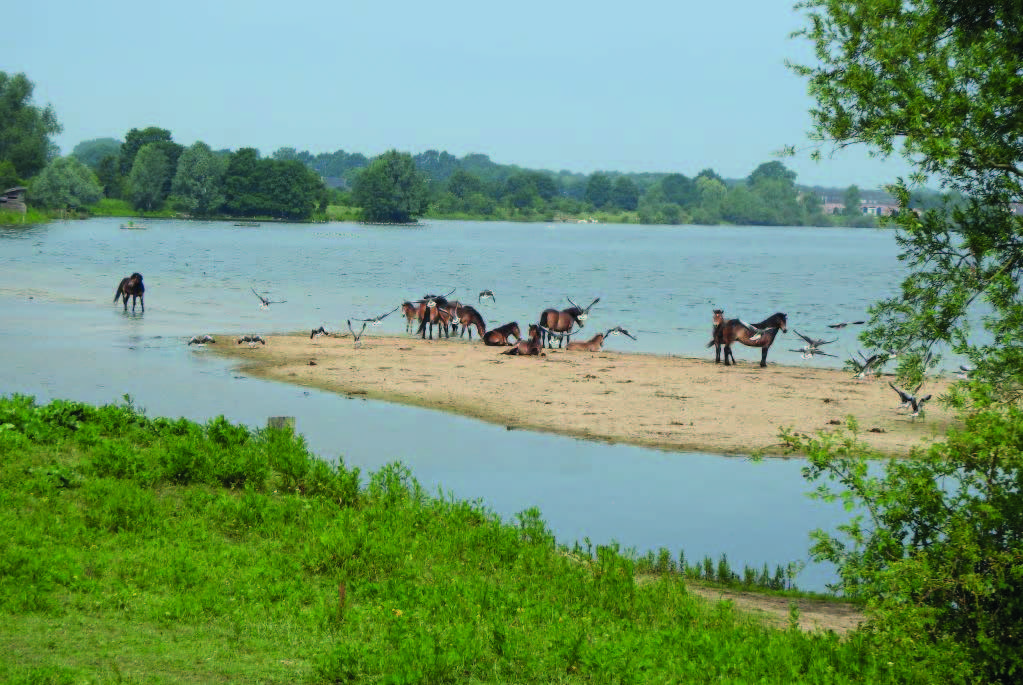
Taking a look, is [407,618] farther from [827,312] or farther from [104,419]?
[827,312]

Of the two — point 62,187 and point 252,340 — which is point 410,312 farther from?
Answer: point 62,187

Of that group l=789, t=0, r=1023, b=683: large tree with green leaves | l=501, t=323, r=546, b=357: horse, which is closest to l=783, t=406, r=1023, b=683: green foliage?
l=789, t=0, r=1023, b=683: large tree with green leaves

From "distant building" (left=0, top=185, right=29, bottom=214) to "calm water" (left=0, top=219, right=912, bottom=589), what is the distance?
3539 cm

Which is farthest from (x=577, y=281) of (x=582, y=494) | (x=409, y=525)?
(x=409, y=525)

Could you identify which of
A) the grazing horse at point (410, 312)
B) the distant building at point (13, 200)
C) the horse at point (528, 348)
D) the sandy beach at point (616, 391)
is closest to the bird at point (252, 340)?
the sandy beach at point (616, 391)

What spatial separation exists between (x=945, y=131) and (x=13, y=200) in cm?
14551

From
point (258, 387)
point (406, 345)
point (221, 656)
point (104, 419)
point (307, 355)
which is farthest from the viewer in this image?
point (406, 345)

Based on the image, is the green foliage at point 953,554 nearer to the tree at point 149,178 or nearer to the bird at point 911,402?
the bird at point 911,402

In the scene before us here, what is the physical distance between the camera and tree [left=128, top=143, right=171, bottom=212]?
582 feet

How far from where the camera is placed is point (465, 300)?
59812 mm

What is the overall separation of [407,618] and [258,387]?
1740 cm

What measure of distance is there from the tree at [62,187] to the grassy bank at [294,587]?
14764 centimetres

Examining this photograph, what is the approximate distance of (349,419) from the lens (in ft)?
75.2

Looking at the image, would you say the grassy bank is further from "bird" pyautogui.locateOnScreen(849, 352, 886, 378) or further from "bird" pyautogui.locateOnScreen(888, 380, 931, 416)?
"bird" pyautogui.locateOnScreen(888, 380, 931, 416)
